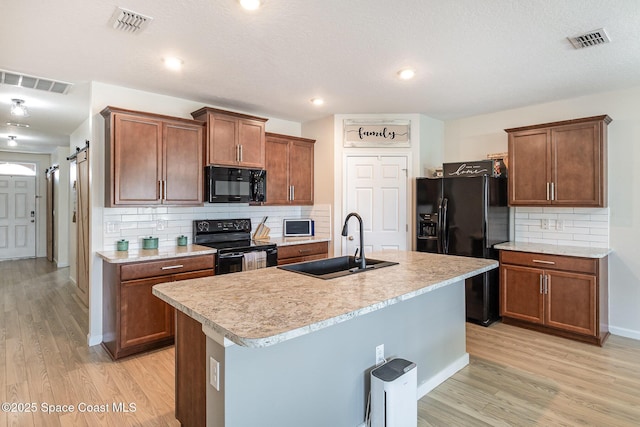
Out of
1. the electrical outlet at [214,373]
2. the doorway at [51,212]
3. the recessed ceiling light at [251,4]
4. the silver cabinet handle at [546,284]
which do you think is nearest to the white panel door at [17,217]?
the doorway at [51,212]

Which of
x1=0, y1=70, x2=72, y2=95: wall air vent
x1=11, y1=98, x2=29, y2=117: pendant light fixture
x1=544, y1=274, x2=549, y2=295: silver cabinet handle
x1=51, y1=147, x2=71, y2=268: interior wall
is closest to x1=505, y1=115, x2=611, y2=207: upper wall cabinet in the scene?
x1=544, y1=274, x2=549, y2=295: silver cabinet handle

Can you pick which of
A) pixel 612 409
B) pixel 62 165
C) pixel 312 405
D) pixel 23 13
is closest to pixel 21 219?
pixel 62 165

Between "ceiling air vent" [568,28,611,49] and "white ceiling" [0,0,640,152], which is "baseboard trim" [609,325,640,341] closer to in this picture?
"white ceiling" [0,0,640,152]

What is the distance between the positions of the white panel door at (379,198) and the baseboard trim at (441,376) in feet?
6.19

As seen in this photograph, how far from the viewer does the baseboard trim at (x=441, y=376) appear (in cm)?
247

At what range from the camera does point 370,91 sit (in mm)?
3682

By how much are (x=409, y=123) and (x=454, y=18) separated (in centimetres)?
237

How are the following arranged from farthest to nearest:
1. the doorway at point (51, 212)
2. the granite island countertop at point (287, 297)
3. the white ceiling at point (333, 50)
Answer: the doorway at point (51, 212) → the white ceiling at point (333, 50) → the granite island countertop at point (287, 297)

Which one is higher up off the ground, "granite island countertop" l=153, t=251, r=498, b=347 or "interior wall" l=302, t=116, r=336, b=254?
"interior wall" l=302, t=116, r=336, b=254

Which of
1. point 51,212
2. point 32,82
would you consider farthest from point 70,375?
point 51,212

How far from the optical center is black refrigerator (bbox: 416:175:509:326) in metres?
3.91

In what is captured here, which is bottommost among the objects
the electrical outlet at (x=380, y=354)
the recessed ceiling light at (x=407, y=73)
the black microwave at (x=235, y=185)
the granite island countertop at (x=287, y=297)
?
the electrical outlet at (x=380, y=354)

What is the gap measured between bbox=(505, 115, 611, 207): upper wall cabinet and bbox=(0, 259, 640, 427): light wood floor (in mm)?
1442

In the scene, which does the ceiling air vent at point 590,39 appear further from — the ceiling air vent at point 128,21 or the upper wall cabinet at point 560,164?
the ceiling air vent at point 128,21
